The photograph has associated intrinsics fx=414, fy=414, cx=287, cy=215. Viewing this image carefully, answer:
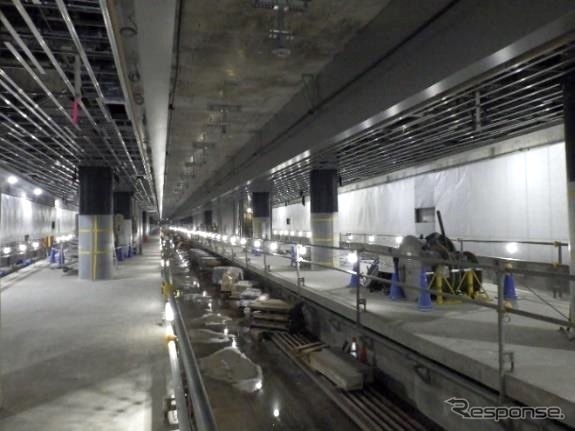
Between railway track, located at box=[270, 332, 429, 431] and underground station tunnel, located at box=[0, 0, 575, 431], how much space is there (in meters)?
0.04

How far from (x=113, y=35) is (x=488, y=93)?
19.2 ft

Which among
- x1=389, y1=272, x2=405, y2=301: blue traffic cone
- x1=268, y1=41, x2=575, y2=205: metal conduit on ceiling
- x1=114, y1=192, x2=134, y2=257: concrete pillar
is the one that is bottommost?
x1=389, y1=272, x2=405, y2=301: blue traffic cone

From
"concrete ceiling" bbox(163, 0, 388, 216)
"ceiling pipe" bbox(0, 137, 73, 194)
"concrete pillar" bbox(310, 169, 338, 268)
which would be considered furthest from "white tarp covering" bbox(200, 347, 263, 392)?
"ceiling pipe" bbox(0, 137, 73, 194)

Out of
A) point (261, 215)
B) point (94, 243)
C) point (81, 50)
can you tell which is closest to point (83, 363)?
point (81, 50)

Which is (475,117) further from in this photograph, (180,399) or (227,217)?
(227,217)

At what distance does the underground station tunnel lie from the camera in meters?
4.41

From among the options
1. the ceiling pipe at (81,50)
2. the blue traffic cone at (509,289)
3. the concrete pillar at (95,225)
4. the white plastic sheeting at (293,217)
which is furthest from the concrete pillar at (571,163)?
the white plastic sheeting at (293,217)

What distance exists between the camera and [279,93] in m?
9.38

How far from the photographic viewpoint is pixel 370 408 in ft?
17.9

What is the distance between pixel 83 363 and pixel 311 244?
4.91m

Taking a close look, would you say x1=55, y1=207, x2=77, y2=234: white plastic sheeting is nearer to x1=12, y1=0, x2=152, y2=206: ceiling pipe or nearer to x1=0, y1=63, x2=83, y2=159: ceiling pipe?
x1=0, y1=63, x2=83, y2=159: ceiling pipe

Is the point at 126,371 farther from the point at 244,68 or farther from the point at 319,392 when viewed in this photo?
the point at 244,68

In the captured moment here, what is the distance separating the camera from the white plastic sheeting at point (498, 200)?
11336 millimetres

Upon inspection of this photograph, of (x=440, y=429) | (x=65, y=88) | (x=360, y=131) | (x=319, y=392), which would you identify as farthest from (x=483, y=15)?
(x=65, y=88)
